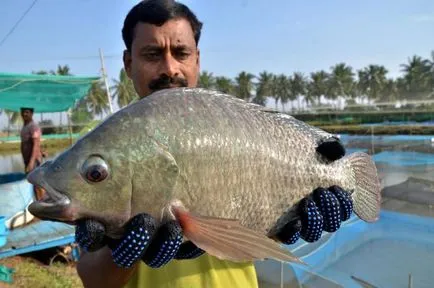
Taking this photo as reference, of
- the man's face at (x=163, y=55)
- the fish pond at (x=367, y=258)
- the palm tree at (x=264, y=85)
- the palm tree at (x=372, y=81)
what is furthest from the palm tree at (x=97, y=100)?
the man's face at (x=163, y=55)

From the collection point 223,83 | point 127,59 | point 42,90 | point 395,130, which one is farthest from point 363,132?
point 223,83

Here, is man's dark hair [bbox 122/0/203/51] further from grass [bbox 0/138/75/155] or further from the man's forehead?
grass [bbox 0/138/75/155]

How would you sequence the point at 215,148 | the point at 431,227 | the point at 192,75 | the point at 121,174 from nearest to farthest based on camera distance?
1. the point at 121,174
2. the point at 215,148
3. the point at 192,75
4. the point at 431,227

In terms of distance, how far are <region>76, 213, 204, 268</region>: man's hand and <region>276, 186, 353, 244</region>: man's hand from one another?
2.01 ft

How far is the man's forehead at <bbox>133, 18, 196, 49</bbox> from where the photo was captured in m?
2.18

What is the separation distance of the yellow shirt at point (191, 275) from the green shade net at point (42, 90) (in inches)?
314

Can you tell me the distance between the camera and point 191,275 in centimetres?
201

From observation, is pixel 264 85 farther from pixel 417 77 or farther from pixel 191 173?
pixel 191 173

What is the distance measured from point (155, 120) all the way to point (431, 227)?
651cm

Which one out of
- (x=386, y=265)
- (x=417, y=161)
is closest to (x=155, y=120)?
(x=386, y=265)

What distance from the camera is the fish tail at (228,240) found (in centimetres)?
147

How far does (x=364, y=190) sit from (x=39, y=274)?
20.4 ft

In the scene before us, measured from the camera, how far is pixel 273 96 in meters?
89.8

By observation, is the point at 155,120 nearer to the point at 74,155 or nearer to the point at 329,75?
the point at 74,155
